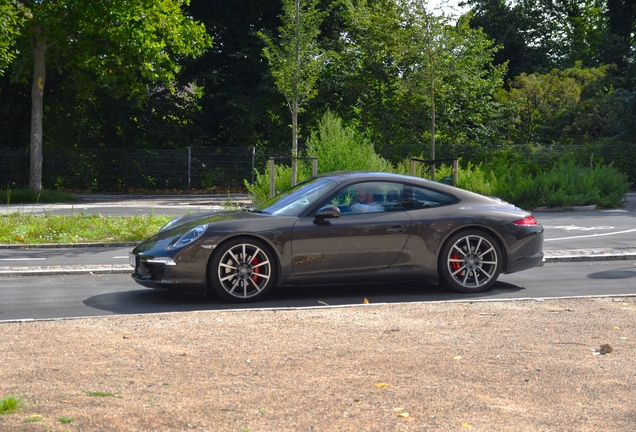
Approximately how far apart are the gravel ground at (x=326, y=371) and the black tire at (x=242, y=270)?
88 cm

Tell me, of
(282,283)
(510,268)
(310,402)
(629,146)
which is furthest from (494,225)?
(629,146)

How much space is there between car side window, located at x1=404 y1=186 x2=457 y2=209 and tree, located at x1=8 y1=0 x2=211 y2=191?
23068 millimetres

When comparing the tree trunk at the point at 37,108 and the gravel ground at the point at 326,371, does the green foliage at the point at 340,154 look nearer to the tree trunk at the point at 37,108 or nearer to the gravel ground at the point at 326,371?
the gravel ground at the point at 326,371

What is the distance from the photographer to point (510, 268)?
975 centimetres

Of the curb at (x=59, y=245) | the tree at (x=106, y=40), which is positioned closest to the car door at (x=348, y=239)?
the curb at (x=59, y=245)

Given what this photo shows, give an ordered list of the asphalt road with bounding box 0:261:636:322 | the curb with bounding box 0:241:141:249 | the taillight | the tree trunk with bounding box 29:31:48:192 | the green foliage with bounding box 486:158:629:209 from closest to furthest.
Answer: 1. the asphalt road with bounding box 0:261:636:322
2. the taillight
3. the curb with bounding box 0:241:141:249
4. the green foliage with bounding box 486:158:629:209
5. the tree trunk with bounding box 29:31:48:192

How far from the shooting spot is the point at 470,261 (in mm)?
9641

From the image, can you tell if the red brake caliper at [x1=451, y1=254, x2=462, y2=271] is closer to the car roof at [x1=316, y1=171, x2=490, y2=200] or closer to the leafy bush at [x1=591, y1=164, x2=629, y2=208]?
the car roof at [x1=316, y1=171, x2=490, y2=200]

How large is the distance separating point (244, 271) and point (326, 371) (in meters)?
3.44

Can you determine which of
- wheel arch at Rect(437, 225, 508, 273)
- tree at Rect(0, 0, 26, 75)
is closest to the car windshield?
wheel arch at Rect(437, 225, 508, 273)

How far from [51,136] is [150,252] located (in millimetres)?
32803

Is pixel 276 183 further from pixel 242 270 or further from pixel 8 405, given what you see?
pixel 8 405

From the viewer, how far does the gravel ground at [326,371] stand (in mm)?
4734

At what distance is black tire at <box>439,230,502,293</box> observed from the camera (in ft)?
31.4
